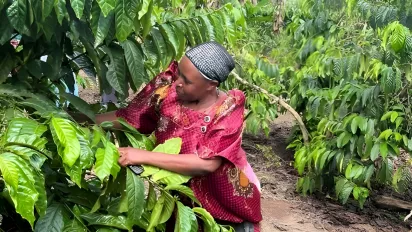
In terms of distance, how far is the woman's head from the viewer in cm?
163

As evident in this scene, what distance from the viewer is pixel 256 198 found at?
1.93 meters

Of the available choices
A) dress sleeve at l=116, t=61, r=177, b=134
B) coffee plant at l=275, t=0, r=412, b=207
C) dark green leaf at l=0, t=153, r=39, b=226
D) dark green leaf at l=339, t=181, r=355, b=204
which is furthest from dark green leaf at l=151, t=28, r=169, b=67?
dark green leaf at l=339, t=181, r=355, b=204

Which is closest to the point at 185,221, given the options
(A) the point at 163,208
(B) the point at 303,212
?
(A) the point at 163,208

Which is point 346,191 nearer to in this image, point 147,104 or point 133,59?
point 147,104

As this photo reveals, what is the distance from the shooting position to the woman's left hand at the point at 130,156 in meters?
1.43

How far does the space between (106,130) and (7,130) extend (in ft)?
1.62

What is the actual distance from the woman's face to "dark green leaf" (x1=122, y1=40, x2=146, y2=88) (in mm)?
121

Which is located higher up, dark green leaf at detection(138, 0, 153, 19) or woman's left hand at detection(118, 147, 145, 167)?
dark green leaf at detection(138, 0, 153, 19)

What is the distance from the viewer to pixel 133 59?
1.63m

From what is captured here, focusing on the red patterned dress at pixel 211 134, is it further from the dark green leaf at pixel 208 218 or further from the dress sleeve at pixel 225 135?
the dark green leaf at pixel 208 218

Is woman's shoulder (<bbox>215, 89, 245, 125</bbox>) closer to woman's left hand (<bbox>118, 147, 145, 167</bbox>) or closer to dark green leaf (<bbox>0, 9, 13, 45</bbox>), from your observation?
woman's left hand (<bbox>118, 147, 145, 167</bbox>)

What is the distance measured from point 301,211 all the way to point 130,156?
329 cm

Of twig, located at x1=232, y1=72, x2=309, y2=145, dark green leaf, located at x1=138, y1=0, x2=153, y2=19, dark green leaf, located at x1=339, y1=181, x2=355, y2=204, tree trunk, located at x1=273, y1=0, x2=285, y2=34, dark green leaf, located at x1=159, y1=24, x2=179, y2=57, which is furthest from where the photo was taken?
tree trunk, located at x1=273, y1=0, x2=285, y2=34

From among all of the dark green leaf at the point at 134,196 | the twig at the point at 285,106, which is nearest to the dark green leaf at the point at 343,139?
the twig at the point at 285,106
